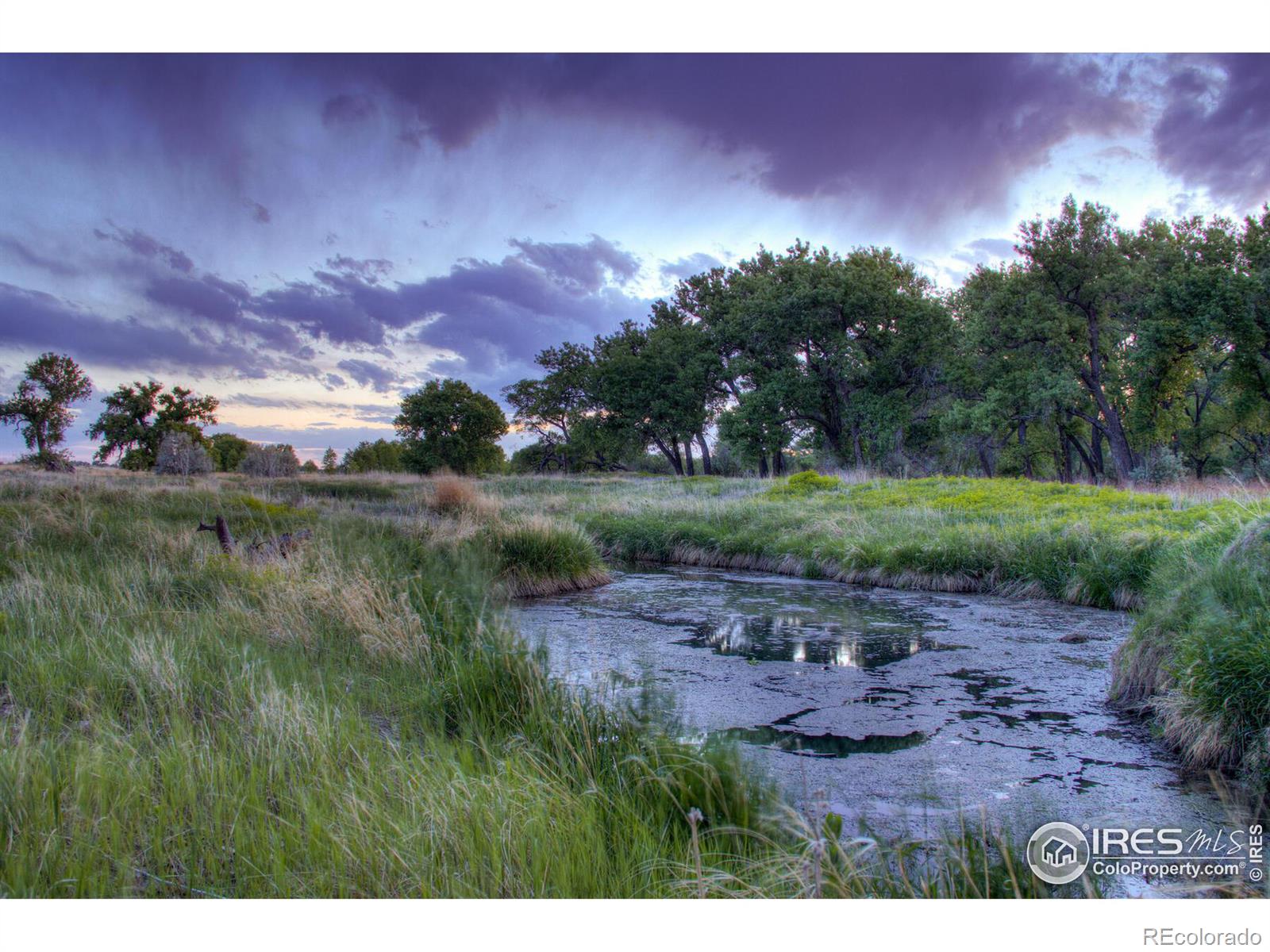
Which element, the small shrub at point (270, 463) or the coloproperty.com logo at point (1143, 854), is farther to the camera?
the small shrub at point (270, 463)

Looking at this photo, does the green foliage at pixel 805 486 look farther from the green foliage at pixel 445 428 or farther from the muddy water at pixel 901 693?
the green foliage at pixel 445 428

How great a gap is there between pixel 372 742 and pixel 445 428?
140 ft

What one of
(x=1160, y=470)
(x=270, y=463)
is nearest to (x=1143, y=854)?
(x=1160, y=470)

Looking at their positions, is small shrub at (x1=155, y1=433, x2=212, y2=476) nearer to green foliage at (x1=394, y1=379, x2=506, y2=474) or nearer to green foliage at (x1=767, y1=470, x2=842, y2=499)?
green foliage at (x1=394, y1=379, x2=506, y2=474)

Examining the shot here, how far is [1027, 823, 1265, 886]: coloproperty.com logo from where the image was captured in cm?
257

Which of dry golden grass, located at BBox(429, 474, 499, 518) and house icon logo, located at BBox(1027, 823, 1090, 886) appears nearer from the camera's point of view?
house icon logo, located at BBox(1027, 823, 1090, 886)

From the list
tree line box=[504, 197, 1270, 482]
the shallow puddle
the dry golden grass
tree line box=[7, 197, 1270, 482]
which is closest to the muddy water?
the shallow puddle

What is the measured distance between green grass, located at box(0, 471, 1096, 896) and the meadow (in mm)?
15

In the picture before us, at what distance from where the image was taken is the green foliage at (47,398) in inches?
497

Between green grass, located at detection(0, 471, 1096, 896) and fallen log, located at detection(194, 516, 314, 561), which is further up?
fallen log, located at detection(194, 516, 314, 561)

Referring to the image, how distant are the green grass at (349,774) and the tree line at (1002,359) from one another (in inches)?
917

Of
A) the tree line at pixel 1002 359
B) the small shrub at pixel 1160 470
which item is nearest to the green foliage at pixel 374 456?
the tree line at pixel 1002 359
